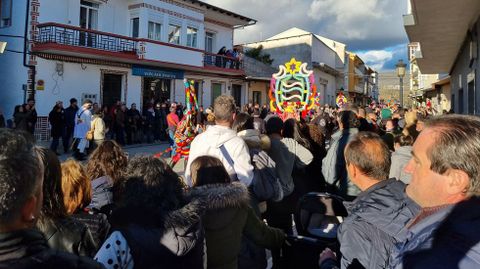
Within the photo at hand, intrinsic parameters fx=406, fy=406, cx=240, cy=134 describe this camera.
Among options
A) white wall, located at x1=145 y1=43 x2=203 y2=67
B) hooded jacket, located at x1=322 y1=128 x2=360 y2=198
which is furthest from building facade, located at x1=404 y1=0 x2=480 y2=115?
white wall, located at x1=145 y1=43 x2=203 y2=67

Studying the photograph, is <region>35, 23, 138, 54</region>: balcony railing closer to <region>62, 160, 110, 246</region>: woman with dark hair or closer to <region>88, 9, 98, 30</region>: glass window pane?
<region>88, 9, 98, 30</region>: glass window pane

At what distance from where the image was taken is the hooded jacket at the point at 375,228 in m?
1.93

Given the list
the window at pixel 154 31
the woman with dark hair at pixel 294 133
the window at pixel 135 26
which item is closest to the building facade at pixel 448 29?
the woman with dark hair at pixel 294 133

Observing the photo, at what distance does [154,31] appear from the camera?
66.1 ft

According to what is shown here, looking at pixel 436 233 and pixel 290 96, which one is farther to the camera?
pixel 290 96

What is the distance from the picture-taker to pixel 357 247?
2.02m

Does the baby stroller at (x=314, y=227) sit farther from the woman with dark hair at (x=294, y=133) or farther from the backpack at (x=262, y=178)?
the woman with dark hair at (x=294, y=133)

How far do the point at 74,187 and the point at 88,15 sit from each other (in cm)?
1705

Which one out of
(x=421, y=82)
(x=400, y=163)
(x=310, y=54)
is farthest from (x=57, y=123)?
(x=421, y=82)

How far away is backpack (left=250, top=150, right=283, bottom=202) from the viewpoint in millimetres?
3650

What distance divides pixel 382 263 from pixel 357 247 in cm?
14

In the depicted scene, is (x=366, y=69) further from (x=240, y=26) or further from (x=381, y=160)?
(x=381, y=160)

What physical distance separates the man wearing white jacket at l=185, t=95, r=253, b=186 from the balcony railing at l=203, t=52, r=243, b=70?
18.9 meters

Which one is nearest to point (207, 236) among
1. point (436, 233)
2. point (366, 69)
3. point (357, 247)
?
point (357, 247)
